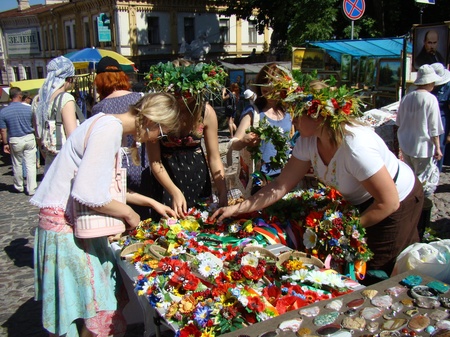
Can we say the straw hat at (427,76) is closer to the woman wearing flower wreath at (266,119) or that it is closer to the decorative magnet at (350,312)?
the woman wearing flower wreath at (266,119)

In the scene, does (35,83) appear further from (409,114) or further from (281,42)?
(281,42)

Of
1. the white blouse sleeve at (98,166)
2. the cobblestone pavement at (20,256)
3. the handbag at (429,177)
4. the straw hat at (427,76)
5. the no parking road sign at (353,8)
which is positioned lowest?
the cobblestone pavement at (20,256)

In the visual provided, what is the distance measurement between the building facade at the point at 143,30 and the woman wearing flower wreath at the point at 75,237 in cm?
2099

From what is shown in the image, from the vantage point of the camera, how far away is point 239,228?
253cm

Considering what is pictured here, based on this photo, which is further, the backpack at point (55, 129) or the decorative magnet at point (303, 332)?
the backpack at point (55, 129)

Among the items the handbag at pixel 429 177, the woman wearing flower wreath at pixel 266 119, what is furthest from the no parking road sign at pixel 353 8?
the woman wearing flower wreath at pixel 266 119

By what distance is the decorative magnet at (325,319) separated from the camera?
5.24ft

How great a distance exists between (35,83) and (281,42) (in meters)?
14.7

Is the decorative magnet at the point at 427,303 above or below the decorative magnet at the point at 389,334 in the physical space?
above

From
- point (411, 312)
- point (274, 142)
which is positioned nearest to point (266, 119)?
point (274, 142)

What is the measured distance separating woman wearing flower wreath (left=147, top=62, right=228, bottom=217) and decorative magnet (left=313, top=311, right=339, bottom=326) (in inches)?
52.4

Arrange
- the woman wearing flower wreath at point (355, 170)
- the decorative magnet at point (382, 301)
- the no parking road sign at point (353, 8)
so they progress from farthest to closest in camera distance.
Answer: the no parking road sign at point (353, 8)
the woman wearing flower wreath at point (355, 170)
the decorative magnet at point (382, 301)

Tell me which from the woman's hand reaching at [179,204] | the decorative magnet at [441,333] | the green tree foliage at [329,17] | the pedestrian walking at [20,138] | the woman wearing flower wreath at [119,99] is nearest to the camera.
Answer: the decorative magnet at [441,333]

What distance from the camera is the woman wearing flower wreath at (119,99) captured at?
11.3ft
